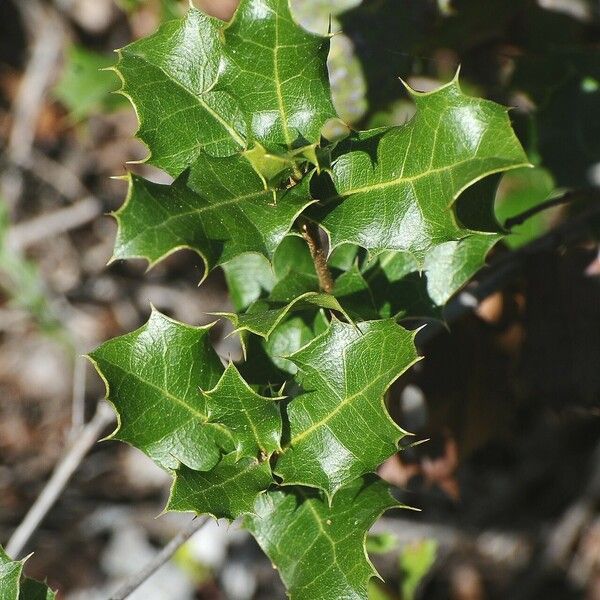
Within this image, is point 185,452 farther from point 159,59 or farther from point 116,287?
point 116,287

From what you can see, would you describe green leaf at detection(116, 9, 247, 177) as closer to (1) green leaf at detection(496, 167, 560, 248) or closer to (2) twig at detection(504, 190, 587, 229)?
(2) twig at detection(504, 190, 587, 229)

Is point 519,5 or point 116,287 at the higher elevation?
point 519,5

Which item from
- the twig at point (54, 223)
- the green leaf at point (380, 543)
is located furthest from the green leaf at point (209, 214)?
the twig at point (54, 223)

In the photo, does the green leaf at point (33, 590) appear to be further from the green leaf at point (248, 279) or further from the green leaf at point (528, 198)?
the green leaf at point (528, 198)

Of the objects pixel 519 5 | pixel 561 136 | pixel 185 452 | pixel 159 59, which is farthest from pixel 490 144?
pixel 519 5

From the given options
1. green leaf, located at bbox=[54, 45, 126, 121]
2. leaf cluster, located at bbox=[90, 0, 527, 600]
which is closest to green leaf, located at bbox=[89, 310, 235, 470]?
leaf cluster, located at bbox=[90, 0, 527, 600]

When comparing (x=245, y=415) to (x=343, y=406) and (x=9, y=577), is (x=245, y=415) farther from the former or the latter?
(x=9, y=577)
